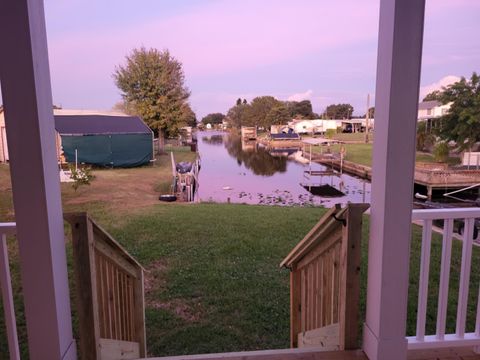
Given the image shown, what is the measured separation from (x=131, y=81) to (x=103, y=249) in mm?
22431

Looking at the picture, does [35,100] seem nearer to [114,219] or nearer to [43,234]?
[43,234]

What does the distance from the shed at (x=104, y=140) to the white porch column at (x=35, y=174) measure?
1576cm

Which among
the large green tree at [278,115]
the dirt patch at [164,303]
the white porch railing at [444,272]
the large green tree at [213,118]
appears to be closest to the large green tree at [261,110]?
the large green tree at [278,115]

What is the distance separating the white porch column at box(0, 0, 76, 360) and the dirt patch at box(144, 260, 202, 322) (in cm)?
175

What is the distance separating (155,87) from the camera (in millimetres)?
22188

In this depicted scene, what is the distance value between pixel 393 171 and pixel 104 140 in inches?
678

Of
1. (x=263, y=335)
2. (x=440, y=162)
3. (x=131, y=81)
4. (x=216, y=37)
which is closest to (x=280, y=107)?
(x=131, y=81)

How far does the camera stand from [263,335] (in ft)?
9.67

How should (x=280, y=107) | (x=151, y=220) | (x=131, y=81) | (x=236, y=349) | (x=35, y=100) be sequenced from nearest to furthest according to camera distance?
(x=35, y=100) → (x=236, y=349) → (x=151, y=220) → (x=131, y=81) → (x=280, y=107)

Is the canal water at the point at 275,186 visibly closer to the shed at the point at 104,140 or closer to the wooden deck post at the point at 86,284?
the shed at the point at 104,140

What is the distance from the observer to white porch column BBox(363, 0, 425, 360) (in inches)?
60.2

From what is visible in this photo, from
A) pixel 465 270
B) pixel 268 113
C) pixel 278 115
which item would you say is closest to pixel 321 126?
pixel 278 115

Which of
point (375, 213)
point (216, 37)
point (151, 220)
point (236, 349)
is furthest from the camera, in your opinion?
point (151, 220)

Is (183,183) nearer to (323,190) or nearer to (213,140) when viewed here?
(323,190)
